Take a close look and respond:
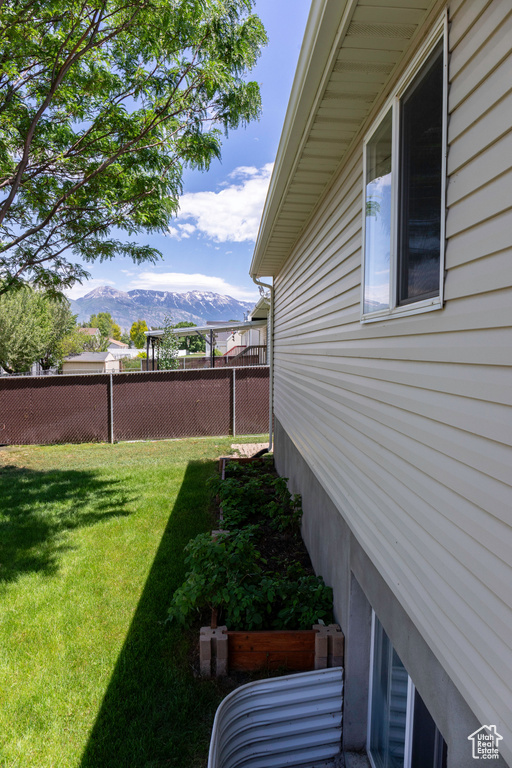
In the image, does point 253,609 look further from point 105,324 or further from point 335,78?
point 105,324

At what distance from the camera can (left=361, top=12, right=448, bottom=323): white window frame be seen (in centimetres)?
163

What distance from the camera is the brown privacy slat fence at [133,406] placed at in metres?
11.8

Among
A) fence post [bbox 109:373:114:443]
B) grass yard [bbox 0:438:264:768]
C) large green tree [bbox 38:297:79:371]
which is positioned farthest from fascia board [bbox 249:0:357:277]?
large green tree [bbox 38:297:79:371]

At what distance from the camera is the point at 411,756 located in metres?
2.16

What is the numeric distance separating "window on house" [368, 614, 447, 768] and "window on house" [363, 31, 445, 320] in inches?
69.6

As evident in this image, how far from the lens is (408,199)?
6.64ft

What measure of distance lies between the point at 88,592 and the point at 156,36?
738 cm

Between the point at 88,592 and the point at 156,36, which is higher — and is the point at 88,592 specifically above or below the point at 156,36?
below

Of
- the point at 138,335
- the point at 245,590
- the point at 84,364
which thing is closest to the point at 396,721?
the point at 245,590

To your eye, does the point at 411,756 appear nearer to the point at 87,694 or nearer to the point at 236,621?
the point at 236,621

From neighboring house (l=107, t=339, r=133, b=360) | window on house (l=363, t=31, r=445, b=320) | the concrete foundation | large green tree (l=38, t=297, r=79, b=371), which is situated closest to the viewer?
the concrete foundation

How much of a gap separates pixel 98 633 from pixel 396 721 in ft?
7.65

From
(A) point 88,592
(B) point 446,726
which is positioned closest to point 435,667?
(B) point 446,726

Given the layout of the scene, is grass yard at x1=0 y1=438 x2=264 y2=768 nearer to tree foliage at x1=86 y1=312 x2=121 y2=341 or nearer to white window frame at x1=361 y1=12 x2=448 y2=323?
white window frame at x1=361 y1=12 x2=448 y2=323
